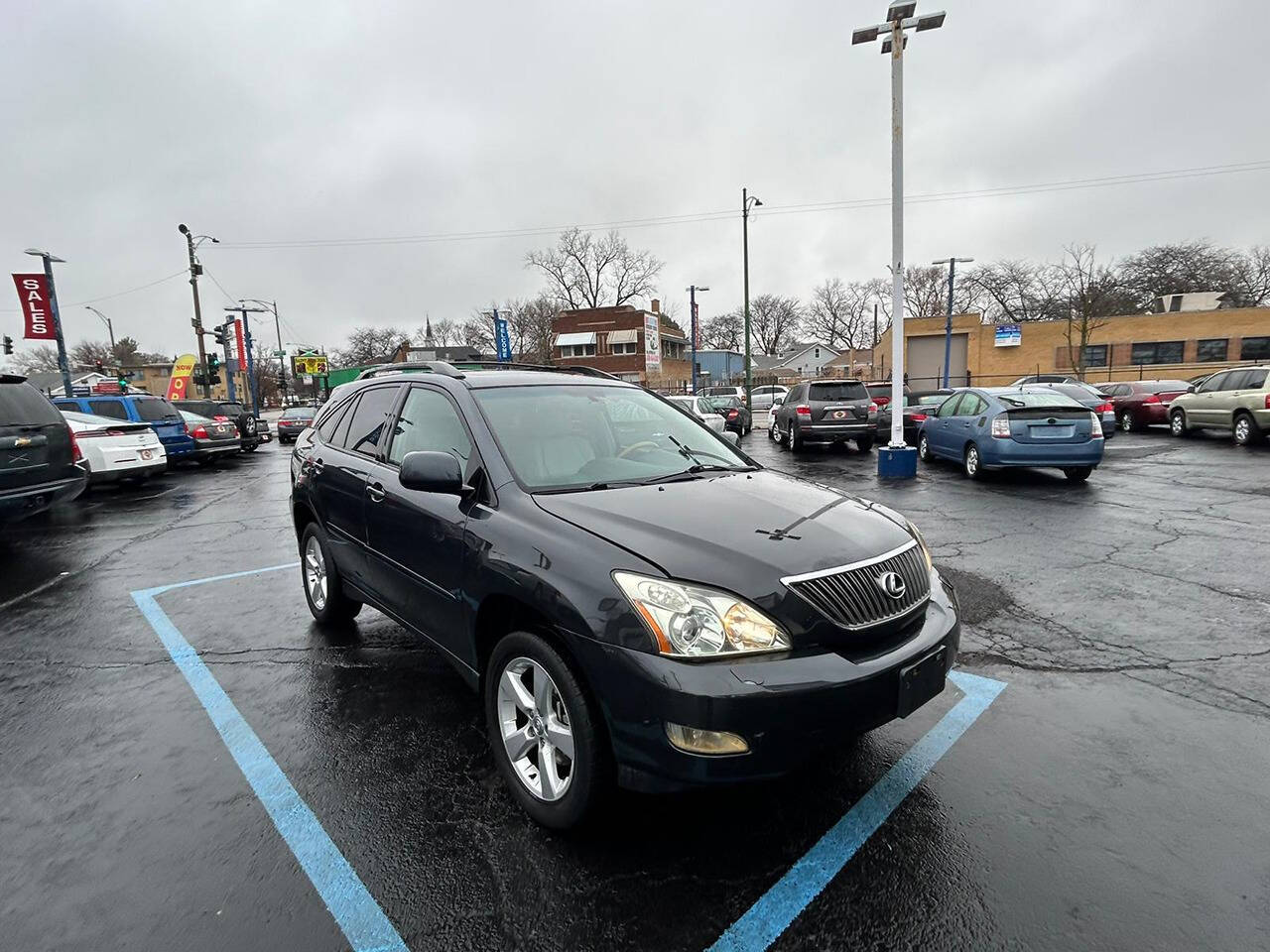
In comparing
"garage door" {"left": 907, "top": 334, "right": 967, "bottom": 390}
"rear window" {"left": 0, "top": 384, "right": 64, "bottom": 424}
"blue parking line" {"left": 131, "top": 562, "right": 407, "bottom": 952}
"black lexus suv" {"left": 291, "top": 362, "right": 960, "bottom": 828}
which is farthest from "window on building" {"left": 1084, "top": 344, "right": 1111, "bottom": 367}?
"blue parking line" {"left": 131, "top": 562, "right": 407, "bottom": 952}

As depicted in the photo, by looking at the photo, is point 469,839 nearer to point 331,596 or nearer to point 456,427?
point 456,427

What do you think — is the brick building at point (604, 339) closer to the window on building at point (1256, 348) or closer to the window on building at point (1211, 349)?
the window on building at point (1211, 349)

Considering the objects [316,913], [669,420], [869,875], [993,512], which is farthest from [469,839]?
[993,512]

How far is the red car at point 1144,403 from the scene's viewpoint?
61.6 feet

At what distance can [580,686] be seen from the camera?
2.36 meters

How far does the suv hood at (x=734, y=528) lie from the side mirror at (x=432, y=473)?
1.33ft

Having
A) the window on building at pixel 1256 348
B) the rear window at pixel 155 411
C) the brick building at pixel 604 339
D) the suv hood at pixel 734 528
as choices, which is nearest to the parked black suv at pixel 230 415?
the rear window at pixel 155 411

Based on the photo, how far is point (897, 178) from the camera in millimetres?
11500

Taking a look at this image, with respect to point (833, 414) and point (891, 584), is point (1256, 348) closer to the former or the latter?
point (833, 414)

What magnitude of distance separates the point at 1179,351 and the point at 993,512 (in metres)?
48.3

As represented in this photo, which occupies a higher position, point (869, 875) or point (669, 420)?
point (669, 420)

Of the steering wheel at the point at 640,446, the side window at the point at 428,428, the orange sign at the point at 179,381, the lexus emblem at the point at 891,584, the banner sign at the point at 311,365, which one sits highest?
the banner sign at the point at 311,365

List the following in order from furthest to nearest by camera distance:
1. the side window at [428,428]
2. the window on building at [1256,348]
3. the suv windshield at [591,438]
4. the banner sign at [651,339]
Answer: the window on building at [1256,348], the banner sign at [651,339], the side window at [428,428], the suv windshield at [591,438]

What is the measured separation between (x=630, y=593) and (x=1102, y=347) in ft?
179
